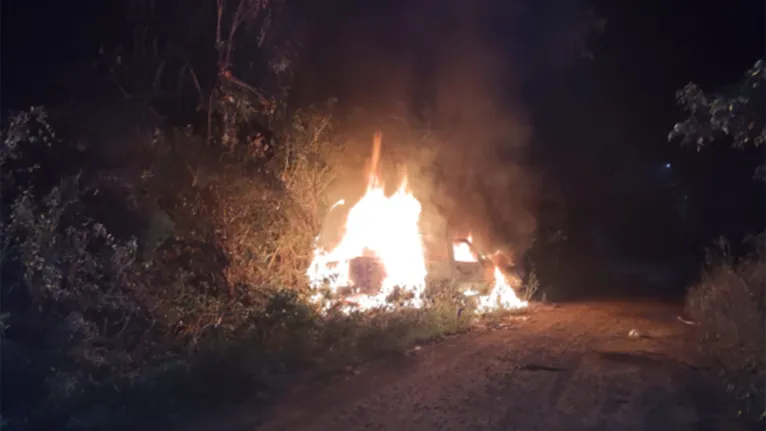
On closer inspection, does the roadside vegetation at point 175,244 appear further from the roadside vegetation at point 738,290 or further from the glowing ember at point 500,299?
the roadside vegetation at point 738,290

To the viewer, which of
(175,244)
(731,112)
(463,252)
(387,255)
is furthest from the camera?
(463,252)

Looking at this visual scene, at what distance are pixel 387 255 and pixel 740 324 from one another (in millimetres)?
6795

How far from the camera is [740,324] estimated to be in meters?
8.41

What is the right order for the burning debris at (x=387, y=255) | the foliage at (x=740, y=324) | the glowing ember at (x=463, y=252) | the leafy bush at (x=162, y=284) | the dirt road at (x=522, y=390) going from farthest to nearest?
1. the glowing ember at (x=463, y=252)
2. the burning debris at (x=387, y=255)
3. the foliage at (x=740, y=324)
4. the leafy bush at (x=162, y=284)
5. the dirt road at (x=522, y=390)

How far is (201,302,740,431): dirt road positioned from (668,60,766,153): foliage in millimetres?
2706

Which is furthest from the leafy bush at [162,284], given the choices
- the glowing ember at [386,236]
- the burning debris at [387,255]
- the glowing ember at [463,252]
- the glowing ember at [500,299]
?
the glowing ember at [463,252]

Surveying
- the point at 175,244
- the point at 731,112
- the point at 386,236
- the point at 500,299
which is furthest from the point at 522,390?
the point at 386,236

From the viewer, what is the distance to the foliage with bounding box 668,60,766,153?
21.8 ft

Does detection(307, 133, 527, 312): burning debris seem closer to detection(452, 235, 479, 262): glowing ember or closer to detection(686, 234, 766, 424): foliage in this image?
detection(452, 235, 479, 262): glowing ember

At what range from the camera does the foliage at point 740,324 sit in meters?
7.36

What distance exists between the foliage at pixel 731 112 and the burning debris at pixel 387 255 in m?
5.51

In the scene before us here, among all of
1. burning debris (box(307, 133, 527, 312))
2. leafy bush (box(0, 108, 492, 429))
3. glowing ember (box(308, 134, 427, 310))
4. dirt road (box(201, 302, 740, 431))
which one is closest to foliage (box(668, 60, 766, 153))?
dirt road (box(201, 302, 740, 431))

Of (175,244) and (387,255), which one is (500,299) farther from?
(175,244)

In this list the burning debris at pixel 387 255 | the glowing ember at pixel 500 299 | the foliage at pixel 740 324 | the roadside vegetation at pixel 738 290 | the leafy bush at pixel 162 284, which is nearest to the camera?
the leafy bush at pixel 162 284
